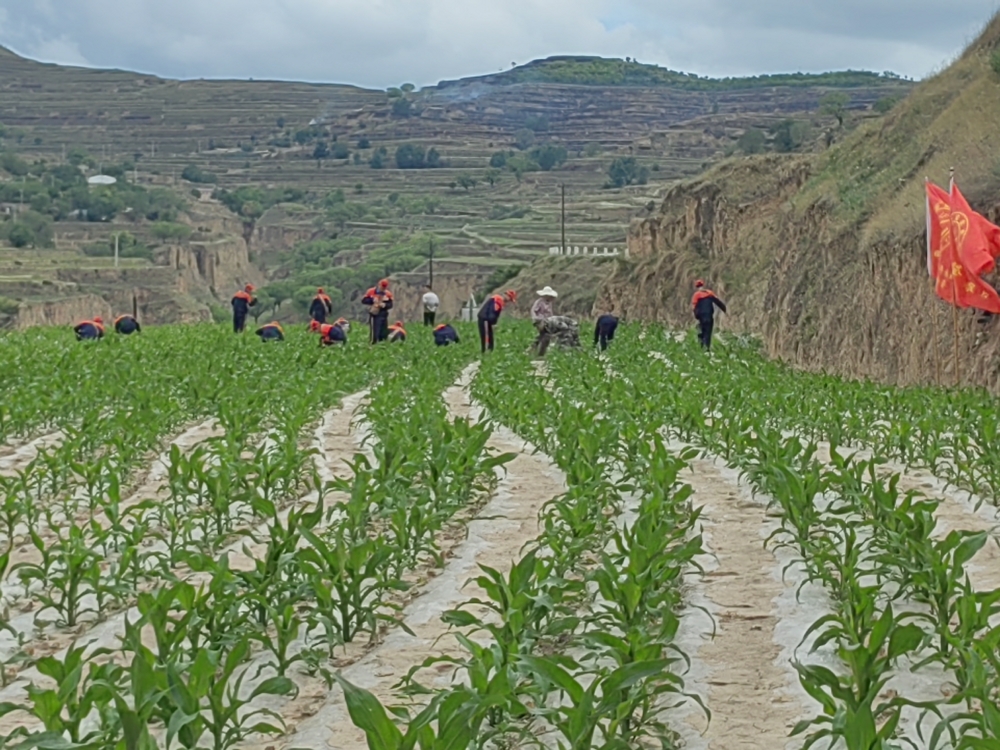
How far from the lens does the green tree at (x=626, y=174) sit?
112 metres

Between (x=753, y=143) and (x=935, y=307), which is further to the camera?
(x=753, y=143)

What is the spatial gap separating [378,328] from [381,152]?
11142cm

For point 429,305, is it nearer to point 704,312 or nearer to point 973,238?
point 704,312

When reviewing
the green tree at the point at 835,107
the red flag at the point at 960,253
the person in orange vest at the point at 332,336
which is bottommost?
the person in orange vest at the point at 332,336

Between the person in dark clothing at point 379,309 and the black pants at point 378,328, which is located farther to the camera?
the black pants at point 378,328

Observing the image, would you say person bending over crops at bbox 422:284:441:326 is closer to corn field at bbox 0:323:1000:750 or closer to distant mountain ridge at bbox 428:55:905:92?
corn field at bbox 0:323:1000:750

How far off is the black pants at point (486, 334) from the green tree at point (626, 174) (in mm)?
86914

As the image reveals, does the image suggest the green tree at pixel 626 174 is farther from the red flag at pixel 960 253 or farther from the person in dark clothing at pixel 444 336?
the red flag at pixel 960 253

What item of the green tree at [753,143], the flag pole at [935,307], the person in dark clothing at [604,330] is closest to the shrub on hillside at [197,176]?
the green tree at [753,143]

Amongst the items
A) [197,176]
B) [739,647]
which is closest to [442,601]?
[739,647]

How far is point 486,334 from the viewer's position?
26141 mm

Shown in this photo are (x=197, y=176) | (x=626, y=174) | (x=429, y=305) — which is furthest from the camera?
(x=197, y=176)

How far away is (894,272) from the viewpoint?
21.6m

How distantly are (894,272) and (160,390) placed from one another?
37.1ft
